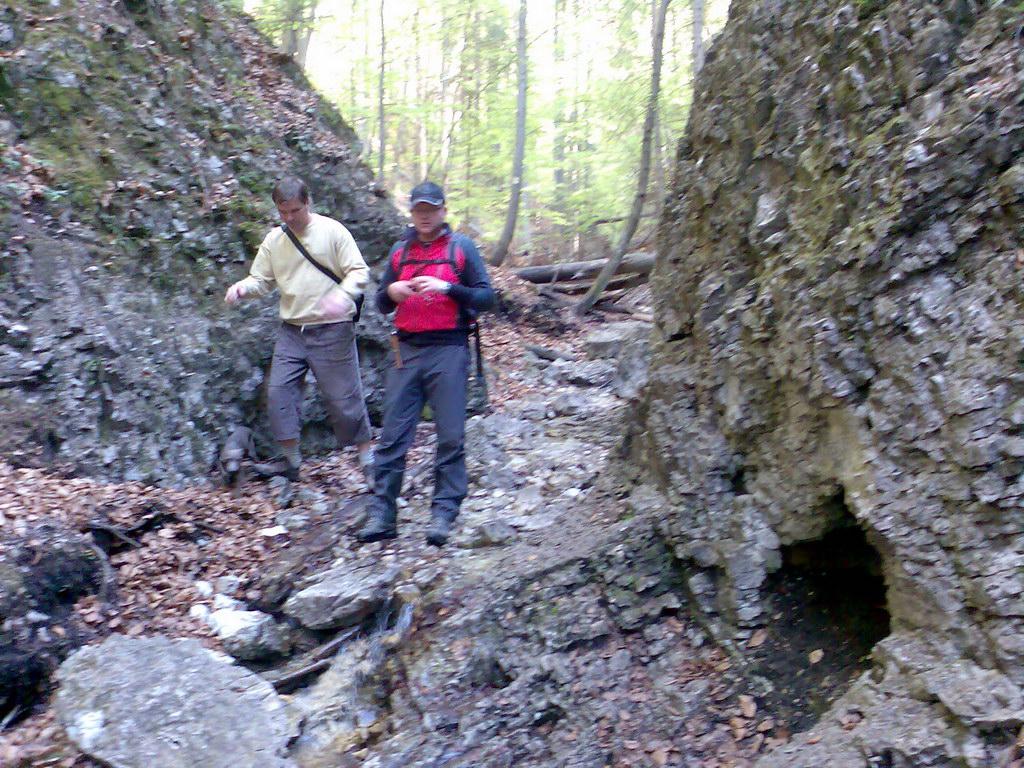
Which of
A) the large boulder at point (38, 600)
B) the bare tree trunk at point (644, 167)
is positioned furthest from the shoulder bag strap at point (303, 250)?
the bare tree trunk at point (644, 167)

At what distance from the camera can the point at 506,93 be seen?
1814cm

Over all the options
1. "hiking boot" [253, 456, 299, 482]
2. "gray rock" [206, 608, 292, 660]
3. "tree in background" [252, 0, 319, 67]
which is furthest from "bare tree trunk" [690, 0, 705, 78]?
"gray rock" [206, 608, 292, 660]

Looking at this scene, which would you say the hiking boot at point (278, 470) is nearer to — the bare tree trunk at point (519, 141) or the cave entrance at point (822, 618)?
the cave entrance at point (822, 618)

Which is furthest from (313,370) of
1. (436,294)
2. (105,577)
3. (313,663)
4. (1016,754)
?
(1016,754)

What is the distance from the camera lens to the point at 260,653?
15.6ft

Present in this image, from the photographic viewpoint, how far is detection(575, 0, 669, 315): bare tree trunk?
11.5 metres

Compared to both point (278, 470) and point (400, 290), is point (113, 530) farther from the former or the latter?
point (400, 290)

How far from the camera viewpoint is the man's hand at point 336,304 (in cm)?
570

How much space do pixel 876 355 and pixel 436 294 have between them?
2622mm

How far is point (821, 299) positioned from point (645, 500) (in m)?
1.93

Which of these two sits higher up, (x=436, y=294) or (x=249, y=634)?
(x=436, y=294)

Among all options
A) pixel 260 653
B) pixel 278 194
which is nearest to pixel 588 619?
pixel 260 653

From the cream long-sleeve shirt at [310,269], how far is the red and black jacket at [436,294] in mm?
769

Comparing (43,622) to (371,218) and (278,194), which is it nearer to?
(278,194)
